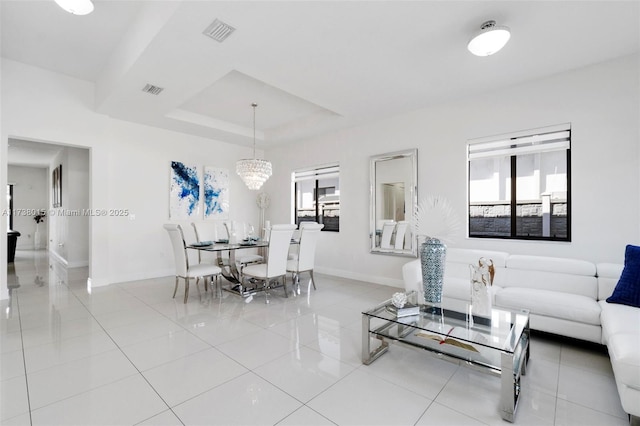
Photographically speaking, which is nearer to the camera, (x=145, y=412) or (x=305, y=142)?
(x=145, y=412)

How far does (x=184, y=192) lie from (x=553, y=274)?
615 centimetres

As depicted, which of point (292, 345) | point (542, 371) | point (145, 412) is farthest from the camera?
point (292, 345)

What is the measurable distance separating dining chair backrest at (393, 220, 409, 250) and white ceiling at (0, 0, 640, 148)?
188cm

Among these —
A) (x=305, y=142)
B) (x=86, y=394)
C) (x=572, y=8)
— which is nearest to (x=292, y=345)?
(x=86, y=394)

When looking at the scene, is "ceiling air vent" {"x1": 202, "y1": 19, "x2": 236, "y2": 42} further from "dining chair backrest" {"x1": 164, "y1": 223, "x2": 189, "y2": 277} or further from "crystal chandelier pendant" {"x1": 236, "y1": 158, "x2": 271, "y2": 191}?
"crystal chandelier pendant" {"x1": 236, "y1": 158, "x2": 271, "y2": 191}

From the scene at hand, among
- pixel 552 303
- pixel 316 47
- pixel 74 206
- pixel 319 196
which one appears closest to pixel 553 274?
pixel 552 303

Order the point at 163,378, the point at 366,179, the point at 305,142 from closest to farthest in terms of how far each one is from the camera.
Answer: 1. the point at 163,378
2. the point at 366,179
3. the point at 305,142

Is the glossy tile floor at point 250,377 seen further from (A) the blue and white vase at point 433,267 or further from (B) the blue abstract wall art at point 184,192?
(B) the blue abstract wall art at point 184,192

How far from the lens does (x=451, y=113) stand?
14.3 feet

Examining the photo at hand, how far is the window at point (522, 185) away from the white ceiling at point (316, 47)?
0.79 metres

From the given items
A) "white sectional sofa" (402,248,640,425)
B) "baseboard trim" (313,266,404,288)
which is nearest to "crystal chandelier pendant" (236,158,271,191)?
"baseboard trim" (313,266,404,288)

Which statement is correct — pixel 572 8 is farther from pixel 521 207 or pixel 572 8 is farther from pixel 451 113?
pixel 521 207

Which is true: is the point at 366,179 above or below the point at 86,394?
above

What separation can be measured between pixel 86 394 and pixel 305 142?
5443mm
